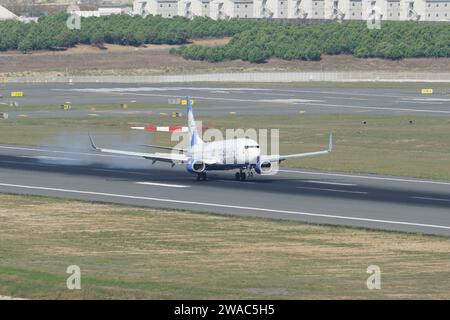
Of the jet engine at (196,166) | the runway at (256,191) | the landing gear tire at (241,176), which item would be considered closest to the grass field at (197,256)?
the runway at (256,191)

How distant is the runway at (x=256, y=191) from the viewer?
6981cm

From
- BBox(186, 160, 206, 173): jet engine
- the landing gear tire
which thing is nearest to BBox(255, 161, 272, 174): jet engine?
the landing gear tire

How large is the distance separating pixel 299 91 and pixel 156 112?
49.7 metres

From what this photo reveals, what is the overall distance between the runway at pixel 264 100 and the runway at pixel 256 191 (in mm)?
54612

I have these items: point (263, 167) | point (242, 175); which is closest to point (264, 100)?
point (242, 175)

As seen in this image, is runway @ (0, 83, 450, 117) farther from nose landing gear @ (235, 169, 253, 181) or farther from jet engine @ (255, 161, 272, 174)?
jet engine @ (255, 161, 272, 174)

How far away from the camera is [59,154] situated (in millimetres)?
107625

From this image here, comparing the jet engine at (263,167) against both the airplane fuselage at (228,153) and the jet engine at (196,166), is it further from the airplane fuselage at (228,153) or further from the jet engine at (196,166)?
the jet engine at (196,166)

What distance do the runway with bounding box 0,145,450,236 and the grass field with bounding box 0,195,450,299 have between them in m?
3.50
